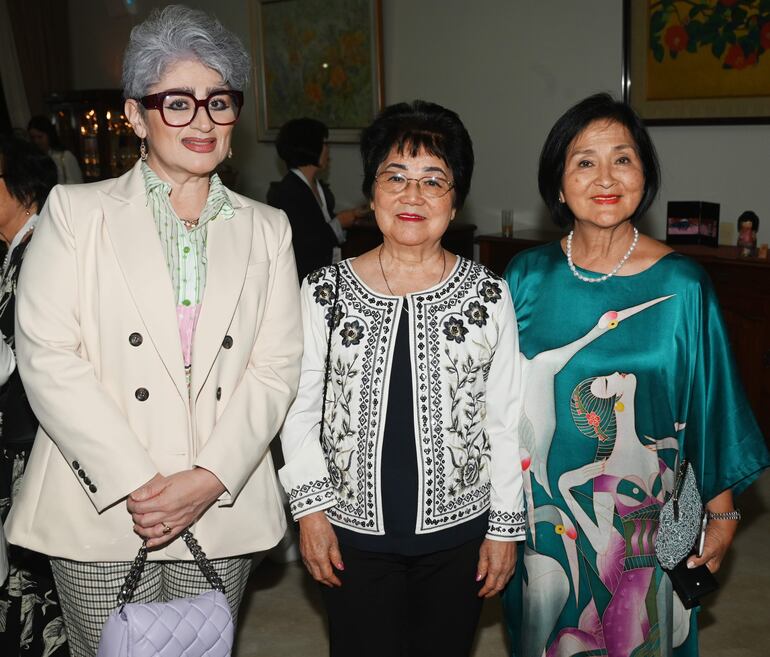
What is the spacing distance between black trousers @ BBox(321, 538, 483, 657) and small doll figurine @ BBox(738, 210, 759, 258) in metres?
2.96

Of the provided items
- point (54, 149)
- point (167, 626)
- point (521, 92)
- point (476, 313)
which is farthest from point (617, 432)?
point (54, 149)

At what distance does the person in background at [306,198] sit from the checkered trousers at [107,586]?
2.69m

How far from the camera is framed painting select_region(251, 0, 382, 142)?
6391 mm

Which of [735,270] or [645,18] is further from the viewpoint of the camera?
[645,18]

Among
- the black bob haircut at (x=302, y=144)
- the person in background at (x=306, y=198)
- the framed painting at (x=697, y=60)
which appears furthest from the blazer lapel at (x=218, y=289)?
the framed painting at (x=697, y=60)

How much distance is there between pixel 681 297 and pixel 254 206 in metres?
0.99

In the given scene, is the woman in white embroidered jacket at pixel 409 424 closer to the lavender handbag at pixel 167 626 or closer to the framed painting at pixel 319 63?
the lavender handbag at pixel 167 626

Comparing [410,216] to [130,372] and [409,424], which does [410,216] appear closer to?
[409,424]

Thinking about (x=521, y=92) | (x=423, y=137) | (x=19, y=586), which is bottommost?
(x=19, y=586)

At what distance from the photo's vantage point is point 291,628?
10.1 ft

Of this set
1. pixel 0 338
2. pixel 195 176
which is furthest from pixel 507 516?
pixel 0 338

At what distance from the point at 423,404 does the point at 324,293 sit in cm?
34

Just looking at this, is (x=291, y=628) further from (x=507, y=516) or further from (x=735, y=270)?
(x=735, y=270)

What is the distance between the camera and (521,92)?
5508 mm
